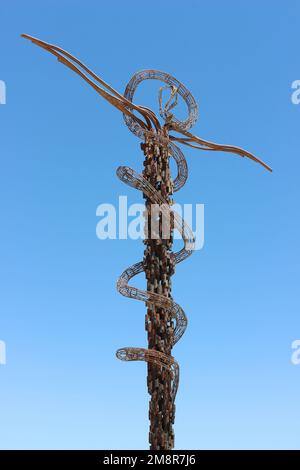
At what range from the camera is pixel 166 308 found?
13586 millimetres

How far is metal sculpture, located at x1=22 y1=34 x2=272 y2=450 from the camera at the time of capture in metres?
13.2

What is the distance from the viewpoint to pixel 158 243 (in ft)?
45.5

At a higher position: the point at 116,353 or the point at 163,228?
the point at 163,228

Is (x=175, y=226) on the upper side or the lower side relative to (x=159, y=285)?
upper

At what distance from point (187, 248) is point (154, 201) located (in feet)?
4.01

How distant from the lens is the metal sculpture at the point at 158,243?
13188 millimetres
